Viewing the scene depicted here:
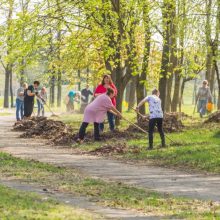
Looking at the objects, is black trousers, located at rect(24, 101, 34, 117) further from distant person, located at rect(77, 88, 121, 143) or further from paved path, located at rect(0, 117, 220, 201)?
paved path, located at rect(0, 117, 220, 201)

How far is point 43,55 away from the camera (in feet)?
85.1

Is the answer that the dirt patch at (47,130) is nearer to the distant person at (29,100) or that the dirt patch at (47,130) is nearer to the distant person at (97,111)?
the distant person at (97,111)

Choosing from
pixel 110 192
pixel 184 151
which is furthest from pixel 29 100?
pixel 110 192

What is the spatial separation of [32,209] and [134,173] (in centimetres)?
536

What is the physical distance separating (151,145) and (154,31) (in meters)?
8.46

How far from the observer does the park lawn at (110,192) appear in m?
8.89

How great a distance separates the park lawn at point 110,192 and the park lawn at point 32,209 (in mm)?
104

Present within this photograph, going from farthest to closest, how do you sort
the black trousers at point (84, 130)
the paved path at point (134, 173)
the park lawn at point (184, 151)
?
the black trousers at point (84, 130), the park lawn at point (184, 151), the paved path at point (134, 173)

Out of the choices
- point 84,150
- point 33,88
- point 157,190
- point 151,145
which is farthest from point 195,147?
point 33,88

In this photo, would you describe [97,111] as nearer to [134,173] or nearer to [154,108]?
[154,108]

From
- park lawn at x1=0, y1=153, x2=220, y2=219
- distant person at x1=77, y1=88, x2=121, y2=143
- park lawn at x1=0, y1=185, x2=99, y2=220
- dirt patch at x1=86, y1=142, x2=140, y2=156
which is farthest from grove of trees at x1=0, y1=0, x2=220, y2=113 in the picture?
park lawn at x1=0, y1=185, x2=99, y2=220

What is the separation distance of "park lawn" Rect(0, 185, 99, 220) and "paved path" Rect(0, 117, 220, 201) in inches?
102

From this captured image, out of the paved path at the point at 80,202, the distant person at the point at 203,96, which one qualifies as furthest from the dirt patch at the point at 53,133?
the distant person at the point at 203,96

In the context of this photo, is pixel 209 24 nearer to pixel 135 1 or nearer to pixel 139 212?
pixel 135 1
